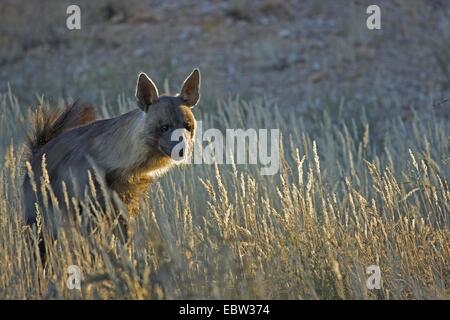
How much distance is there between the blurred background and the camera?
13312 mm

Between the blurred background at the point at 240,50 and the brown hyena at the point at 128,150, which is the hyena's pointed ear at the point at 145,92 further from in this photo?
the blurred background at the point at 240,50

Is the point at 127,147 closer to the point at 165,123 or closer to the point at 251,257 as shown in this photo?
the point at 165,123

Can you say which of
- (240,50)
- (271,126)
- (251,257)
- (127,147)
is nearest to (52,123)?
(127,147)

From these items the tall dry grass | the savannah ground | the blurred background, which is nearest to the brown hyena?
the savannah ground

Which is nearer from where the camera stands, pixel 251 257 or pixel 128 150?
pixel 251 257

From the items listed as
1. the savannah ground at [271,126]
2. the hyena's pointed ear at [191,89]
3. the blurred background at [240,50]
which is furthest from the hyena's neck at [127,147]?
the blurred background at [240,50]

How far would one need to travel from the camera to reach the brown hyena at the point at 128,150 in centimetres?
631

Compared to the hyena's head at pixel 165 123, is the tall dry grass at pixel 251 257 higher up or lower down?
lower down

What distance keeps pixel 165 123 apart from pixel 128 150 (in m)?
0.34

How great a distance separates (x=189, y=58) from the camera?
14703 mm

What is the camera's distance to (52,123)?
709cm

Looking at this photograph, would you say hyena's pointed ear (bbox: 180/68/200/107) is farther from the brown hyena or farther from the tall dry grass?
the tall dry grass
